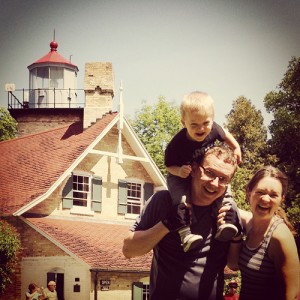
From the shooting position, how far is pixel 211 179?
1.90 m

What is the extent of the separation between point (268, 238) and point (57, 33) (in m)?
6.38

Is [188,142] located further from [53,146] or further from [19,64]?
[53,146]

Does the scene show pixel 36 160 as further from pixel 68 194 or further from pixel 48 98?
pixel 48 98

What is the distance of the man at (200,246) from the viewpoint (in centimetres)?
191

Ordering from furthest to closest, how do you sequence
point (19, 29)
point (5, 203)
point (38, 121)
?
point (38, 121) < point (5, 203) < point (19, 29)

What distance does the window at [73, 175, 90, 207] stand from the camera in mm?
11156

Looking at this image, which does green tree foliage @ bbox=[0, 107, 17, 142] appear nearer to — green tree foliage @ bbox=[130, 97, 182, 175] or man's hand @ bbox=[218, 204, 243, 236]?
green tree foliage @ bbox=[130, 97, 182, 175]

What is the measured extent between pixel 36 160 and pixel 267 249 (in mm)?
9733

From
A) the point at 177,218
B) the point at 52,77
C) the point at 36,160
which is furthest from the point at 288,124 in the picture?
the point at 177,218

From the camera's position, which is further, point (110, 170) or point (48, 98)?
point (48, 98)

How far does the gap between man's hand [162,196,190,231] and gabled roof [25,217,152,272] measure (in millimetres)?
7579

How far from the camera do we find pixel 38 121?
526 inches

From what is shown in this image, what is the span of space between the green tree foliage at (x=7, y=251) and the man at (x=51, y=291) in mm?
661

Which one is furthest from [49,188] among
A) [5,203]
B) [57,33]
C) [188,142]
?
[188,142]
